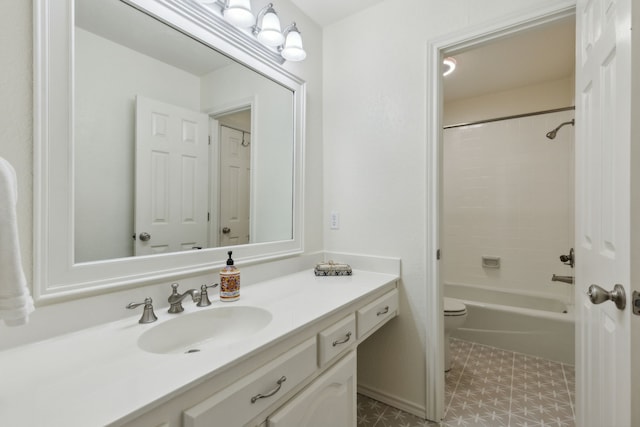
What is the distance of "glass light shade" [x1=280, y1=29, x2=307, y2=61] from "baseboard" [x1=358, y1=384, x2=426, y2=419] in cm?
195

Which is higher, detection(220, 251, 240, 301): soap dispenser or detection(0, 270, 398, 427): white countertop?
detection(220, 251, 240, 301): soap dispenser

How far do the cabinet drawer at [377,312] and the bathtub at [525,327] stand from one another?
1264 mm

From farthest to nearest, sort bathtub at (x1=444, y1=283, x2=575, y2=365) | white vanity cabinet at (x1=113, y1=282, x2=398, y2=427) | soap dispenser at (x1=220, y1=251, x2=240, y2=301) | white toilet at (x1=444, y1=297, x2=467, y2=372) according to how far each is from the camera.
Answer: bathtub at (x1=444, y1=283, x2=575, y2=365) < white toilet at (x1=444, y1=297, x2=467, y2=372) < soap dispenser at (x1=220, y1=251, x2=240, y2=301) < white vanity cabinet at (x1=113, y1=282, x2=398, y2=427)

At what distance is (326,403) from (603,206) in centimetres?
106

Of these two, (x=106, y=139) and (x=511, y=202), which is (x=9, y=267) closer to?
(x=106, y=139)

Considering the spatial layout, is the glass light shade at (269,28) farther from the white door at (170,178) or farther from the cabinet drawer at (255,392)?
the cabinet drawer at (255,392)

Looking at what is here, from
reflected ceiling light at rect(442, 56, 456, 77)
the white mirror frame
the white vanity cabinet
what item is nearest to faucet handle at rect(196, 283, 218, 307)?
the white mirror frame

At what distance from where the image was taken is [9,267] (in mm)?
556

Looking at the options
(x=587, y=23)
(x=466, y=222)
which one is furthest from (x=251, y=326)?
(x=466, y=222)

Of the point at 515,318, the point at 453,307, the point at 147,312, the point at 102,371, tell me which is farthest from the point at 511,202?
the point at 102,371

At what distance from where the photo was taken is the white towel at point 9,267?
1.80ft

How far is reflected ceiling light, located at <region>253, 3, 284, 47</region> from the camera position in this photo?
1.43m

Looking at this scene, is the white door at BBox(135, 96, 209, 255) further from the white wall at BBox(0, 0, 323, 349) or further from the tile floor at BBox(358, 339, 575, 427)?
the tile floor at BBox(358, 339, 575, 427)

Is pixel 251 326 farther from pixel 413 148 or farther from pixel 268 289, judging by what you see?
pixel 413 148
